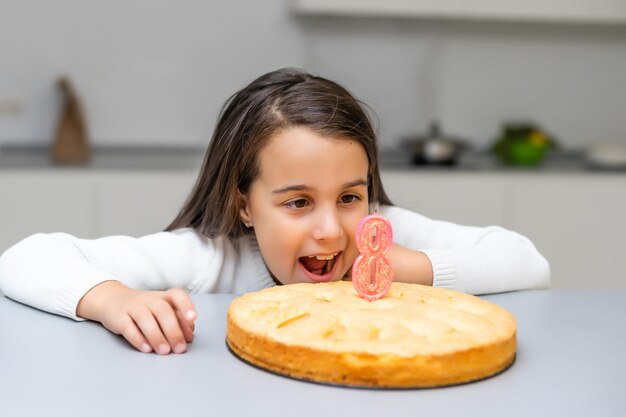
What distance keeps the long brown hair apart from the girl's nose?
0.47 ft

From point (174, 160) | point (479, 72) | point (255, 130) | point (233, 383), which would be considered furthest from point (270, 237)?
point (479, 72)

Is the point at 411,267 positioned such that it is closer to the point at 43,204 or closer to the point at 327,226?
the point at 327,226

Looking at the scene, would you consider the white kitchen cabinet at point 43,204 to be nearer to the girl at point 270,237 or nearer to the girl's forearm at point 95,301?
the girl at point 270,237

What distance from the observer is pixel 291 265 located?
139 cm

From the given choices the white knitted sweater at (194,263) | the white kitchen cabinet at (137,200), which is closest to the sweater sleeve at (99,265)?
the white knitted sweater at (194,263)

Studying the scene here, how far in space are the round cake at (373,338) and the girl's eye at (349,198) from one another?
0.36m

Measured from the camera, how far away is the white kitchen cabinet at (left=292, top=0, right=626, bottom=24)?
333cm

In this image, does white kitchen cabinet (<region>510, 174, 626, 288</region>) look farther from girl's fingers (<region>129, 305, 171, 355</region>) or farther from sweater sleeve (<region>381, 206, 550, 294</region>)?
girl's fingers (<region>129, 305, 171, 355</region>)

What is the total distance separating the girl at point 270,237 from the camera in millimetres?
1290

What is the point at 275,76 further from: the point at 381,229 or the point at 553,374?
the point at 553,374

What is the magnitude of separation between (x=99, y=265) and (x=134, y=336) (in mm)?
459

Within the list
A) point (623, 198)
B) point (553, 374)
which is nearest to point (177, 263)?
point (553, 374)

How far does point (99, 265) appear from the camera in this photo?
1401 millimetres

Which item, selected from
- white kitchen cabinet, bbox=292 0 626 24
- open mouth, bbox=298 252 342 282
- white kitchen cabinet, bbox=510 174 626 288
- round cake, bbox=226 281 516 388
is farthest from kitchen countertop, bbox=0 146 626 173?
round cake, bbox=226 281 516 388
